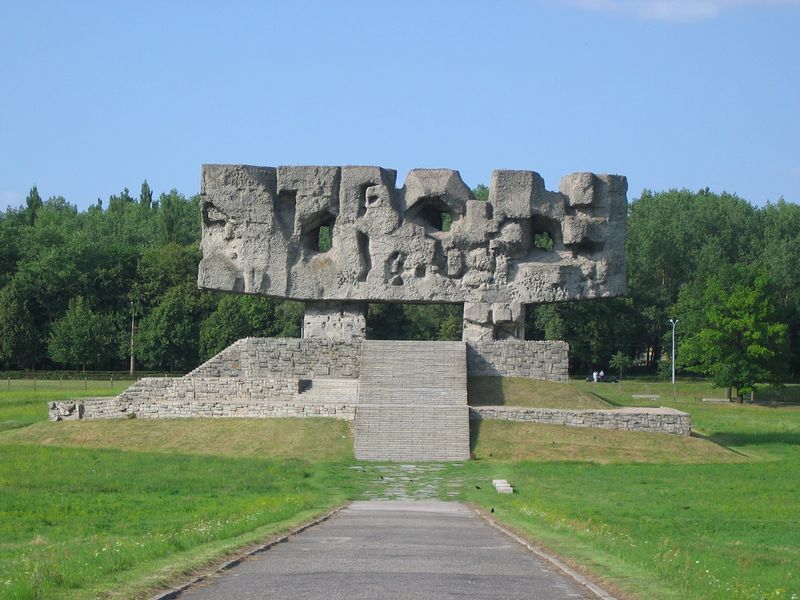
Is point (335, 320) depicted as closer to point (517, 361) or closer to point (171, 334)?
point (517, 361)

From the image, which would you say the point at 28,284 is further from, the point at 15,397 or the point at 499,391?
the point at 499,391

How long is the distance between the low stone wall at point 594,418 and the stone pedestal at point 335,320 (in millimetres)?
4967

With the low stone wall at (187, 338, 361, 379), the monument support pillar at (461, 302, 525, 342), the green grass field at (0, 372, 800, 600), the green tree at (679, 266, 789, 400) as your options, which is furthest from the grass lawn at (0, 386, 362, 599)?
the green tree at (679, 266, 789, 400)

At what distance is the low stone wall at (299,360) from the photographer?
3328cm

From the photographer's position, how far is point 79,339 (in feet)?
187

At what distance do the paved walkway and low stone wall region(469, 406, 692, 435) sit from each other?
14.8m

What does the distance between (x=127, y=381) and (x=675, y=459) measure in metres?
31.5

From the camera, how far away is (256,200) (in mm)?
34000

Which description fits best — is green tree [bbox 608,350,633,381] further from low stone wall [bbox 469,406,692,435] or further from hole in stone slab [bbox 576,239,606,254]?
low stone wall [bbox 469,406,692,435]

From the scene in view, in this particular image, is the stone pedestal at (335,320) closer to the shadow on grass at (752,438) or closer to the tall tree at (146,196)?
the shadow on grass at (752,438)

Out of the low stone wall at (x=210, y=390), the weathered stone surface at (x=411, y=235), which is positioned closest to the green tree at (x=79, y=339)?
the weathered stone surface at (x=411, y=235)

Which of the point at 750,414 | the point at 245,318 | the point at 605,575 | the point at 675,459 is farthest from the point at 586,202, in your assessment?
the point at 245,318

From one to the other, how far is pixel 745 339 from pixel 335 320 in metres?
22.3

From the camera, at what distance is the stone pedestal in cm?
3441
